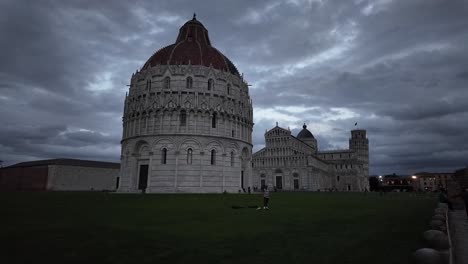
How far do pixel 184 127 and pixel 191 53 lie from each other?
13178 millimetres

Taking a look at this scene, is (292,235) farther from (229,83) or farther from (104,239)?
(229,83)

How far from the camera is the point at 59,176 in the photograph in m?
76.8

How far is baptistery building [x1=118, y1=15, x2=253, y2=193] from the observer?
44.2m

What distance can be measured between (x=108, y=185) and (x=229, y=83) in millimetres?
56254

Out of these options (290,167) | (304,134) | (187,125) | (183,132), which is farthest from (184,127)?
(304,134)

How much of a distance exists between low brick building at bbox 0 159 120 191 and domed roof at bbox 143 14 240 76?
35427mm

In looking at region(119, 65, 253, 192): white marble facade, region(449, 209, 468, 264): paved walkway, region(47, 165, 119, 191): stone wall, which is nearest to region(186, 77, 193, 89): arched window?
region(119, 65, 253, 192): white marble facade

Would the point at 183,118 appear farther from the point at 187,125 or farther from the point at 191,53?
the point at 191,53

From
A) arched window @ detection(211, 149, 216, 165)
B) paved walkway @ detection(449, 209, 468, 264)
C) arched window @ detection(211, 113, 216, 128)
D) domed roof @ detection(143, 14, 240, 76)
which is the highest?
domed roof @ detection(143, 14, 240, 76)

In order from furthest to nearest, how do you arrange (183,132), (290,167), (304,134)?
(304,134) < (290,167) < (183,132)

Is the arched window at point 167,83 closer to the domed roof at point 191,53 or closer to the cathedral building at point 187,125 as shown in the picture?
the cathedral building at point 187,125

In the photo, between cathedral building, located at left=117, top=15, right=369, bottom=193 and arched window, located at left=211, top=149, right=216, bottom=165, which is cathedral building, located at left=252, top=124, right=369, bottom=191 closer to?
cathedral building, located at left=117, top=15, right=369, bottom=193

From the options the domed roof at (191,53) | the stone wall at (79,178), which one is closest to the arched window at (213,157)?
the domed roof at (191,53)

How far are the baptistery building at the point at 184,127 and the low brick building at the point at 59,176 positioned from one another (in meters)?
31.5
